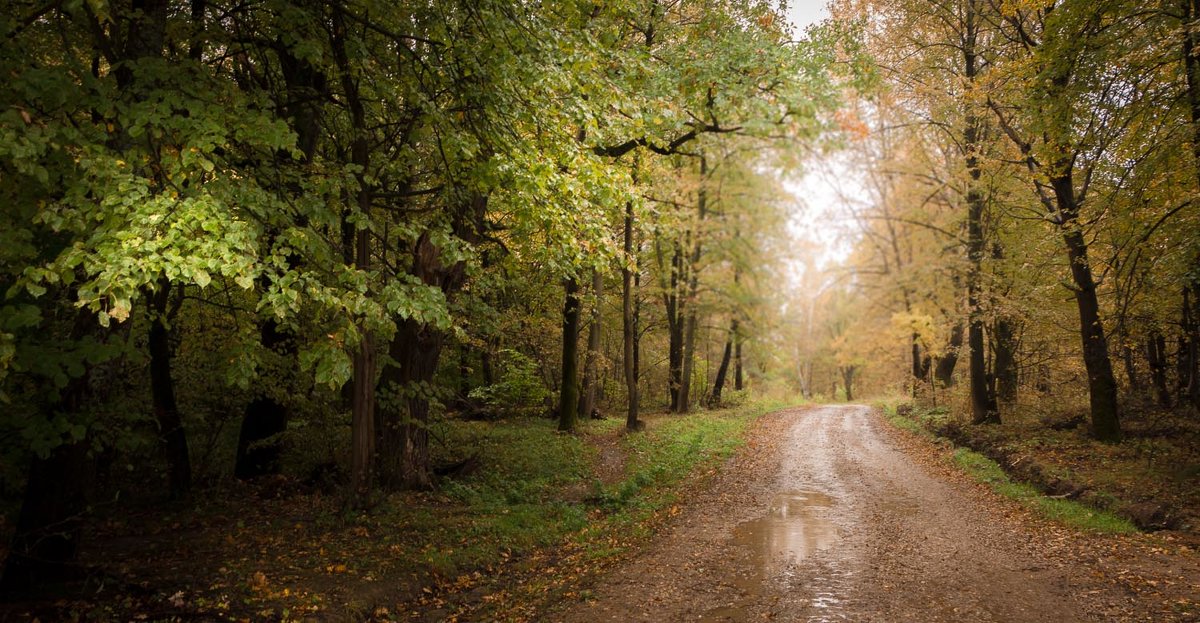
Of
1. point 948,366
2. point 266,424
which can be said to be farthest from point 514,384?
point 948,366

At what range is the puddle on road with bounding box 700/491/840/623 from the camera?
610 centimetres

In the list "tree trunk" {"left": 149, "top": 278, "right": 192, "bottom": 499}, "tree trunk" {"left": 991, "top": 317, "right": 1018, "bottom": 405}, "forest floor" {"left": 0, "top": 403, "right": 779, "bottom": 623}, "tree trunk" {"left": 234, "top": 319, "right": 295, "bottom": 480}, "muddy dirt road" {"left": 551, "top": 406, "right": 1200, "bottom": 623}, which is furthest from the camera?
"tree trunk" {"left": 991, "top": 317, "right": 1018, "bottom": 405}

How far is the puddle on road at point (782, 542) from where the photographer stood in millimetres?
6102

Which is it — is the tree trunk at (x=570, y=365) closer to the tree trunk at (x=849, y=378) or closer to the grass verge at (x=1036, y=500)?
the grass verge at (x=1036, y=500)

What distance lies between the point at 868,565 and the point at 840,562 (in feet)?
1.02

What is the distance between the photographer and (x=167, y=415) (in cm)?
877

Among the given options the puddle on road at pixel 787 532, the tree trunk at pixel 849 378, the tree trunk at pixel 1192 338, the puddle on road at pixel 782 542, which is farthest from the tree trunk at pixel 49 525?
the tree trunk at pixel 849 378

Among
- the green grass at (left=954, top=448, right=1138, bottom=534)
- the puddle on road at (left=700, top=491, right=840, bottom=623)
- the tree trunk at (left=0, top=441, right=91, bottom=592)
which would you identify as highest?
the tree trunk at (left=0, top=441, right=91, bottom=592)

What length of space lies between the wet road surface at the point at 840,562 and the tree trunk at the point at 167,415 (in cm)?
701

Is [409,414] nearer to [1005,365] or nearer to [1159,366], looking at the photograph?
[1159,366]

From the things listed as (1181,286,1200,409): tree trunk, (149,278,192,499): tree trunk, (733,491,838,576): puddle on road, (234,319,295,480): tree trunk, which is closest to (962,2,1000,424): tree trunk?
(1181,286,1200,409): tree trunk

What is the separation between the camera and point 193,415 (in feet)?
31.4

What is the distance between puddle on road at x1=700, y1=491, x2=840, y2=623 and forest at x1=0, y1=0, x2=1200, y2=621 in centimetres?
159

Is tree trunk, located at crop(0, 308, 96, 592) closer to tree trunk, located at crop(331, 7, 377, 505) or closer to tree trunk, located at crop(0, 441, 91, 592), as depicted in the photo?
tree trunk, located at crop(0, 441, 91, 592)
